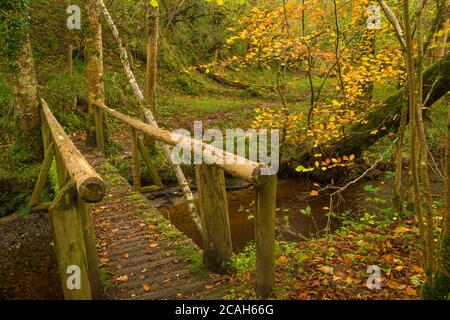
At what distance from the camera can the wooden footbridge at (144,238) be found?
2.80 m

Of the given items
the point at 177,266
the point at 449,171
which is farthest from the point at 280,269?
the point at 449,171

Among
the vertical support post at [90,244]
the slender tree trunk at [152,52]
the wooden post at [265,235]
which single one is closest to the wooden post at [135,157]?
the slender tree trunk at [152,52]

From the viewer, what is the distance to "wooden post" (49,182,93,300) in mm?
2775

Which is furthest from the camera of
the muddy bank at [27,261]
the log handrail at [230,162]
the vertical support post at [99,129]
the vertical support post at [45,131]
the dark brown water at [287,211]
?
the vertical support post at [99,129]

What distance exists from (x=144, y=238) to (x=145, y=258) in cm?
59

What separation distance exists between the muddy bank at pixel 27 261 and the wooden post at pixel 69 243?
235cm

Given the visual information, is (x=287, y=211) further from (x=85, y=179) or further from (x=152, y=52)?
(x=85, y=179)

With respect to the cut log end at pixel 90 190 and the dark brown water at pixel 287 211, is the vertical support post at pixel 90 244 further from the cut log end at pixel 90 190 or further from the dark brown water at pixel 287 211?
the dark brown water at pixel 287 211

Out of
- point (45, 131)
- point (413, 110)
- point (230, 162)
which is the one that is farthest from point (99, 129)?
point (413, 110)

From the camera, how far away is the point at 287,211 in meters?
8.95

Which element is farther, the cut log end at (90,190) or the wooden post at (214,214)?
the wooden post at (214,214)

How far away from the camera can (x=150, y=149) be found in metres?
10.5

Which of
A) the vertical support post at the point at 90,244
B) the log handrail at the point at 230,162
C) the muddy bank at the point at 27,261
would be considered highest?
the log handrail at the point at 230,162
